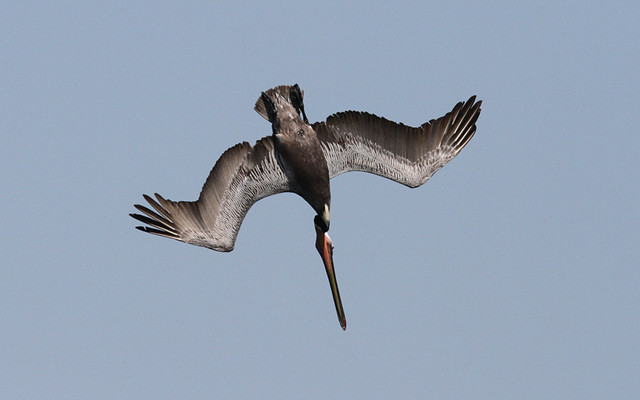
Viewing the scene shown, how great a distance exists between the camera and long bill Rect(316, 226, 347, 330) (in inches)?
652

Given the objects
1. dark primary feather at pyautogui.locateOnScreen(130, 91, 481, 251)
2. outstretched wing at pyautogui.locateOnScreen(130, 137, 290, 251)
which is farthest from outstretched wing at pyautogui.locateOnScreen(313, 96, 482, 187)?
outstretched wing at pyautogui.locateOnScreen(130, 137, 290, 251)

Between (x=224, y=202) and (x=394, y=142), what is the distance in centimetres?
275

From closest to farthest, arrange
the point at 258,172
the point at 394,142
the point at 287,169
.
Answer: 1. the point at 287,169
2. the point at 258,172
3. the point at 394,142

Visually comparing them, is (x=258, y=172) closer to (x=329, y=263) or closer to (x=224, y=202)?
(x=224, y=202)

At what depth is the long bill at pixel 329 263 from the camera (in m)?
16.6

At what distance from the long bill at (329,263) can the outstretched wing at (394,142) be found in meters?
0.97

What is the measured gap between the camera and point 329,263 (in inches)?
656

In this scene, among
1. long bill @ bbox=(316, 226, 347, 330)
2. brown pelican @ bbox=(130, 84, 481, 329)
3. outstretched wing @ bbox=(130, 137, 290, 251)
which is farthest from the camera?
long bill @ bbox=(316, 226, 347, 330)

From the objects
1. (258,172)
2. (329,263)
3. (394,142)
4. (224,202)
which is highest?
(394,142)

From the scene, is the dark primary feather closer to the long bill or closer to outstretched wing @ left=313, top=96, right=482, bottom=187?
outstretched wing @ left=313, top=96, right=482, bottom=187

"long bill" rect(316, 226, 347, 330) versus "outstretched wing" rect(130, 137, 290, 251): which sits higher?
"outstretched wing" rect(130, 137, 290, 251)

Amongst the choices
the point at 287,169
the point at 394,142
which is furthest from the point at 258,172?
the point at 394,142

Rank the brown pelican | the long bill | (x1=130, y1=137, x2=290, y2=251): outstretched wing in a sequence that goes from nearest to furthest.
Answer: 1. the brown pelican
2. (x1=130, y1=137, x2=290, y2=251): outstretched wing
3. the long bill

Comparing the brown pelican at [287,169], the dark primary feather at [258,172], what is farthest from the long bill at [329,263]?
the dark primary feather at [258,172]
